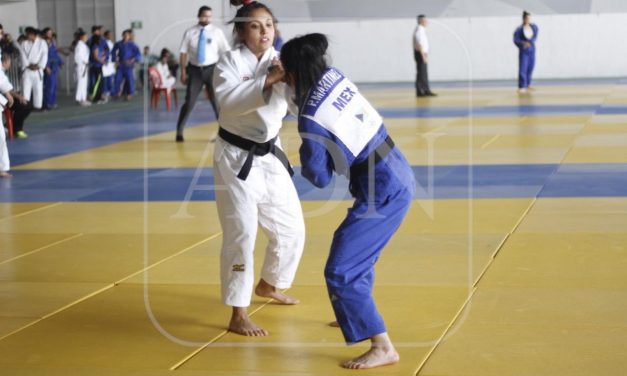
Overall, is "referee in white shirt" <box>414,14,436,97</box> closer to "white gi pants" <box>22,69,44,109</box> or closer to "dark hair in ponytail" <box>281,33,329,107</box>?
"white gi pants" <box>22,69,44,109</box>

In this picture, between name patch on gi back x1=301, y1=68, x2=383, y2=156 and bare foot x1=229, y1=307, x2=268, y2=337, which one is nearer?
name patch on gi back x1=301, y1=68, x2=383, y2=156

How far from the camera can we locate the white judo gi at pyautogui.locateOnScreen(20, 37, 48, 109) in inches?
816

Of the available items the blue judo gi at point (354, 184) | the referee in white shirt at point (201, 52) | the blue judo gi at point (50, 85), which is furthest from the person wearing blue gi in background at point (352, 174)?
the blue judo gi at point (50, 85)

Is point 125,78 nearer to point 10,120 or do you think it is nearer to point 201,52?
point 10,120

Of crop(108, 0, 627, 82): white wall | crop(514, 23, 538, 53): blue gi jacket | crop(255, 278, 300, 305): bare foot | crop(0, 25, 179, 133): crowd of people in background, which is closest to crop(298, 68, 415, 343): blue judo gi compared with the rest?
crop(255, 278, 300, 305): bare foot

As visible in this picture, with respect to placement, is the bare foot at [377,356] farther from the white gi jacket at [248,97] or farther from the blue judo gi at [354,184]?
the white gi jacket at [248,97]

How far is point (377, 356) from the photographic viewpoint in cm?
456

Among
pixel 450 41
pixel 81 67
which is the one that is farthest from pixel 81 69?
pixel 450 41

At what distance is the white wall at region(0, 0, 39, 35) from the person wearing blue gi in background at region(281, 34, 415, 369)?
30231 mm

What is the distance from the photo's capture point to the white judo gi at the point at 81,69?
2402 centimetres

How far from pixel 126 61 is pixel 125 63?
0.06 m

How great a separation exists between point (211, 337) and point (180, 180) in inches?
236

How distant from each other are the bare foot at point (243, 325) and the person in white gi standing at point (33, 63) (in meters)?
16.7

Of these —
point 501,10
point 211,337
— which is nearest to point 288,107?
point 211,337
